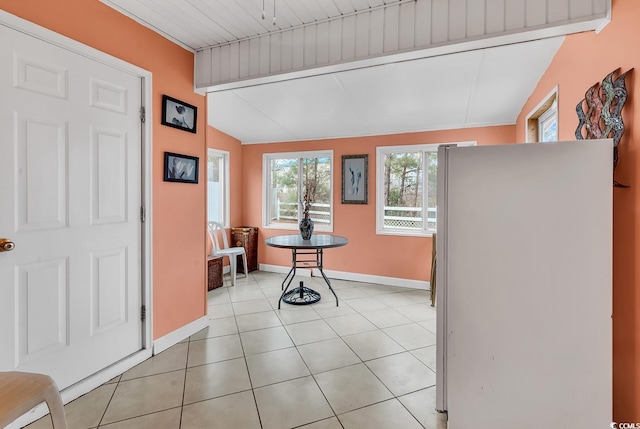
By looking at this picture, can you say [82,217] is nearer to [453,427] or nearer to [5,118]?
[5,118]

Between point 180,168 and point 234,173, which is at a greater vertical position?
point 234,173

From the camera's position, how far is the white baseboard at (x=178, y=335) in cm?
247

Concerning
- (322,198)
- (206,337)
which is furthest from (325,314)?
(322,198)

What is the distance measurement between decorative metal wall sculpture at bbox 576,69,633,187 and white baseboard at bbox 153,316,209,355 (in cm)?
309

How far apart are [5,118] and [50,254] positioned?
75cm

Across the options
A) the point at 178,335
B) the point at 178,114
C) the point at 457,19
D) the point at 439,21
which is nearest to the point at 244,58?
the point at 178,114

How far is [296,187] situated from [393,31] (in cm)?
331

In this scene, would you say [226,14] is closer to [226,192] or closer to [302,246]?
[302,246]

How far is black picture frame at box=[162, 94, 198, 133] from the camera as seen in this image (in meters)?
2.47

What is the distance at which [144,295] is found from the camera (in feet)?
7.78

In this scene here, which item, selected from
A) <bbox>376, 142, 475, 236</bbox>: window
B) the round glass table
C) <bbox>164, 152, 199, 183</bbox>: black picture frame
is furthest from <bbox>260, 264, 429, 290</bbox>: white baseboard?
<bbox>164, 152, 199, 183</bbox>: black picture frame

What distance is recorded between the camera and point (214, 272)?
423 cm

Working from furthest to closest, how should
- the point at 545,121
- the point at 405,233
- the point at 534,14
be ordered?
the point at 405,233, the point at 545,121, the point at 534,14

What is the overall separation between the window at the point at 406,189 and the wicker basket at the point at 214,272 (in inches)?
90.8
